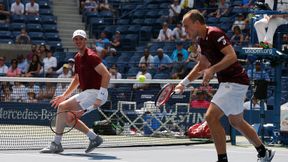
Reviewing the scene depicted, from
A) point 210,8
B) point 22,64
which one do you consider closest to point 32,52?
point 22,64

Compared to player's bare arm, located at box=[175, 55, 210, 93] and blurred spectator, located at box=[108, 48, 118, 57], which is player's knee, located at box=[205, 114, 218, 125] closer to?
player's bare arm, located at box=[175, 55, 210, 93]

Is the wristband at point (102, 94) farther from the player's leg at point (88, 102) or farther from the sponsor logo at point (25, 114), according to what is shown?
the sponsor logo at point (25, 114)

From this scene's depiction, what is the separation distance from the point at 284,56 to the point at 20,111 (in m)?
7.19

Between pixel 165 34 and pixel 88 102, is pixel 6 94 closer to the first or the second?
pixel 165 34

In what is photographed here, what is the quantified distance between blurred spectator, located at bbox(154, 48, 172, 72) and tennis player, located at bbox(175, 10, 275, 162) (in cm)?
1278

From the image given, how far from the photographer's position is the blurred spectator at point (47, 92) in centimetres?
1955

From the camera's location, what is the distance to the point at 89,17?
2970 centimetres

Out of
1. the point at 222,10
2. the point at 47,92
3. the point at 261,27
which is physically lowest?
the point at 47,92

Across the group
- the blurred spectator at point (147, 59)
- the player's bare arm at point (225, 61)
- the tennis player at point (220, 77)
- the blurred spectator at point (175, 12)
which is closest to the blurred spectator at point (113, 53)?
the blurred spectator at point (147, 59)

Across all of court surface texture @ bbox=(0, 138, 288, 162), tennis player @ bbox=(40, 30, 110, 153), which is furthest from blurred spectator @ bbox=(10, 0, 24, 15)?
tennis player @ bbox=(40, 30, 110, 153)

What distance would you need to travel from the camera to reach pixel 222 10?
25891mm

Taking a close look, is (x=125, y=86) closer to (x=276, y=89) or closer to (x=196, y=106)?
(x=196, y=106)

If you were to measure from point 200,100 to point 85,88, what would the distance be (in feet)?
18.4

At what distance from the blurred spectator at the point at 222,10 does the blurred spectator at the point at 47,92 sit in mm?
7732
